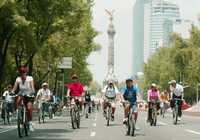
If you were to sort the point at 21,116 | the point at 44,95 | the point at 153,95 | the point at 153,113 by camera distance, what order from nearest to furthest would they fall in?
the point at 21,116, the point at 153,113, the point at 153,95, the point at 44,95

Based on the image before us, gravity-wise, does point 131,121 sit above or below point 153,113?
below

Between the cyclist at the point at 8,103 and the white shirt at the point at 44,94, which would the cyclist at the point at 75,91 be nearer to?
the white shirt at the point at 44,94

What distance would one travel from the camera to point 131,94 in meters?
21.6

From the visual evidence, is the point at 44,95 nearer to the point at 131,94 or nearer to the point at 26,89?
the point at 131,94

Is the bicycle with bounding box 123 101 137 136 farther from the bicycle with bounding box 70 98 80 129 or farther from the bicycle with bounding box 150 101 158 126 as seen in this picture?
the bicycle with bounding box 150 101 158 126

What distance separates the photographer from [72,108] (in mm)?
24516

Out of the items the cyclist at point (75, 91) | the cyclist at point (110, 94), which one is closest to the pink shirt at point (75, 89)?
the cyclist at point (75, 91)

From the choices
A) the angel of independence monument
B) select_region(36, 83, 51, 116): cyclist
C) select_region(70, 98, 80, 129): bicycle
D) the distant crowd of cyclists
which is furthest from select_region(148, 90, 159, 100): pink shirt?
the angel of independence monument

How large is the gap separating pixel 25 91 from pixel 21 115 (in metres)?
0.72

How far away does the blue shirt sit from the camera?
70.6 feet

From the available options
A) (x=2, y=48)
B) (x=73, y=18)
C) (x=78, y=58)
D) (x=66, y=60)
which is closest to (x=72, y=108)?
(x=2, y=48)

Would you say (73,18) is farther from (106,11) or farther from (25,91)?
(106,11)

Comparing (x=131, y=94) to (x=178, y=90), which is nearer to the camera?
(x=131, y=94)

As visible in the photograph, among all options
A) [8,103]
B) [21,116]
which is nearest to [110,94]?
[8,103]
